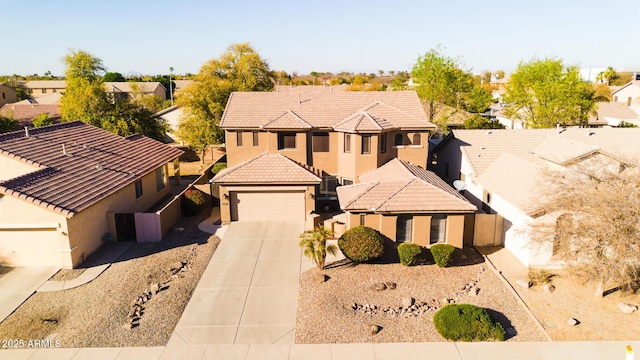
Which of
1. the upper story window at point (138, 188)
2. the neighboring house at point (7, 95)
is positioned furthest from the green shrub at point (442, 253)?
the neighboring house at point (7, 95)

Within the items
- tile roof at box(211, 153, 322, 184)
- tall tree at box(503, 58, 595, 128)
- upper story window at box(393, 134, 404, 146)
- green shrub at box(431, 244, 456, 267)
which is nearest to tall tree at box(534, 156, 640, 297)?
green shrub at box(431, 244, 456, 267)

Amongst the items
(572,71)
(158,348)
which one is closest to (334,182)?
(158,348)

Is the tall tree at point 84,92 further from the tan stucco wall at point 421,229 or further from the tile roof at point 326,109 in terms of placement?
the tan stucco wall at point 421,229

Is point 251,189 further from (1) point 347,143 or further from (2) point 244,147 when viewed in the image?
(1) point 347,143

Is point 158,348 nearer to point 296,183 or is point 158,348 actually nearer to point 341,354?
point 341,354

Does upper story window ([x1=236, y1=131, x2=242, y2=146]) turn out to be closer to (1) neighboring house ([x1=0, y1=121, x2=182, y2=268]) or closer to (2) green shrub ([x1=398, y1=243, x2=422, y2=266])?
(1) neighboring house ([x1=0, y1=121, x2=182, y2=268])

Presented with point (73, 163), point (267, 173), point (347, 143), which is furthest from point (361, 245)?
point (73, 163)
